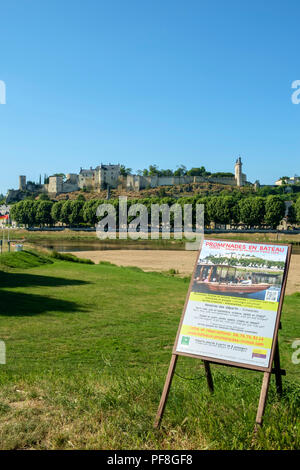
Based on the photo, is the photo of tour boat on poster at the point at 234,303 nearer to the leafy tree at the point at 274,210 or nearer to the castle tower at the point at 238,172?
the leafy tree at the point at 274,210

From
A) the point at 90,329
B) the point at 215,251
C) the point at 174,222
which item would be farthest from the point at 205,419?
the point at 174,222

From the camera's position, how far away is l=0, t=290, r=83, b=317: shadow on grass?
13.9 meters

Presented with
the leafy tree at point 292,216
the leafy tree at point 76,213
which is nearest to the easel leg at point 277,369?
the leafy tree at point 292,216

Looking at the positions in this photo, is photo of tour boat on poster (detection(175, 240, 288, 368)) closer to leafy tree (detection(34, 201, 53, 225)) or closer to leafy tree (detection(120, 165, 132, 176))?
leafy tree (detection(34, 201, 53, 225))

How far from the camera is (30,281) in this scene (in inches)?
829

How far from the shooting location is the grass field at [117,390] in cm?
484

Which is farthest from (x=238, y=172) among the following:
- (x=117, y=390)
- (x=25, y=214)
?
(x=117, y=390)

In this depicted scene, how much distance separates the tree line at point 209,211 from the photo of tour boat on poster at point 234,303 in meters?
94.8

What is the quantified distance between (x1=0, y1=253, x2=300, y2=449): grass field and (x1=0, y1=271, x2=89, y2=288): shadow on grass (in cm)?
554

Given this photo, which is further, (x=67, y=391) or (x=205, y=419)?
(x=67, y=391)

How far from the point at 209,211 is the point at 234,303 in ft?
351

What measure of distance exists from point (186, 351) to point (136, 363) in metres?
4.34
